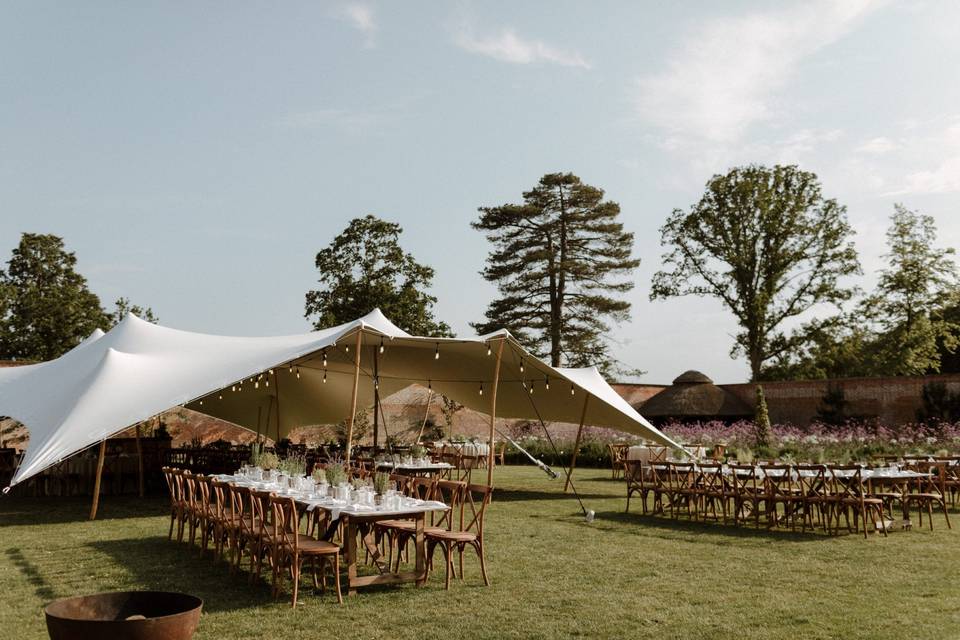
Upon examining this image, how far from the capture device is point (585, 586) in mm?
6832

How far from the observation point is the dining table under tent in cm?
1032

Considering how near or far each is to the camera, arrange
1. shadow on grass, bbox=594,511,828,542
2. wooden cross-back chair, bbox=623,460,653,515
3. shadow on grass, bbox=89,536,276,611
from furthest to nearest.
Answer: wooden cross-back chair, bbox=623,460,653,515 → shadow on grass, bbox=594,511,828,542 → shadow on grass, bbox=89,536,276,611

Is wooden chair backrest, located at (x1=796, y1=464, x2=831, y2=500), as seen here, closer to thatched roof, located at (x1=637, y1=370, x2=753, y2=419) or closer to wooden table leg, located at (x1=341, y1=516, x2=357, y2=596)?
wooden table leg, located at (x1=341, y1=516, x2=357, y2=596)

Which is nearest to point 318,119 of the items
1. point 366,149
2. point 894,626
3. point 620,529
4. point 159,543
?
point 366,149

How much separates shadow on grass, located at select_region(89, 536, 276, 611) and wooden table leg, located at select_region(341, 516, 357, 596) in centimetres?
62

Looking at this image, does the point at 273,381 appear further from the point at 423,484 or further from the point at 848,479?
the point at 848,479

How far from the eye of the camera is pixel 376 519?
23.0ft

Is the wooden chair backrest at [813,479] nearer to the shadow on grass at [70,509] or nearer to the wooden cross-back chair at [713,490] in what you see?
the wooden cross-back chair at [713,490]

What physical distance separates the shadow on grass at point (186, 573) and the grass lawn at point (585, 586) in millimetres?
21

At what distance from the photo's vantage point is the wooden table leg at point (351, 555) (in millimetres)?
6527

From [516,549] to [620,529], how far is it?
2187 millimetres

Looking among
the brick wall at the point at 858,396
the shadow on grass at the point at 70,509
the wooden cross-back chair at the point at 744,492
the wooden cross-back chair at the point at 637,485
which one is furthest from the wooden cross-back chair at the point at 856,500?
the brick wall at the point at 858,396

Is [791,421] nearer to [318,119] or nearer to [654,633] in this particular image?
[318,119]

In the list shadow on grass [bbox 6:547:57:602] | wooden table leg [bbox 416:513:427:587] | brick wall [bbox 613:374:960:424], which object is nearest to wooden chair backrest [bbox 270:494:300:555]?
wooden table leg [bbox 416:513:427:587]
